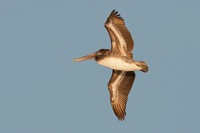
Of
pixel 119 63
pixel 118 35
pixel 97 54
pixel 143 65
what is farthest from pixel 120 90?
pixel 118 35

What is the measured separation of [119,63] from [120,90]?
2.13m

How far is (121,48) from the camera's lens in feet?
74.1

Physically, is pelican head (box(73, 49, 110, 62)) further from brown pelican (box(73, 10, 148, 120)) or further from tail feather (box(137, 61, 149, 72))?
tail feather (box(137, 61, 149, 72))

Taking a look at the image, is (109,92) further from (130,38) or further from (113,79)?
(130,38)

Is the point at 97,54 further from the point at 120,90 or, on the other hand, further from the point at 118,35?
the point at 120,90

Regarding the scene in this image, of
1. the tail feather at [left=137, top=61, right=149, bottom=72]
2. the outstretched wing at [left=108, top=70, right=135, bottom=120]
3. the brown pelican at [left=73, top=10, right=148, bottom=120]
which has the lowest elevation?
the outstretched wing at [left=108, top=70, right=135, bottom=120]

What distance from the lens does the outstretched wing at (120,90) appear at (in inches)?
946

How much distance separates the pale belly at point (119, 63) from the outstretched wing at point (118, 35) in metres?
0.30

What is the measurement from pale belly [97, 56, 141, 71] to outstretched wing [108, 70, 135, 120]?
153 cm

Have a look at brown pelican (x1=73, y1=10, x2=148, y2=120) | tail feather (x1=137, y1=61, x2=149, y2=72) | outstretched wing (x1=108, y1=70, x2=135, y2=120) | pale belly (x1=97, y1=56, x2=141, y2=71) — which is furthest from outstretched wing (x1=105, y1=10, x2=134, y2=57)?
outstretched wing (x1=108, y1=70, x2=135, y2=120)

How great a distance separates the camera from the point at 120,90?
2422cm

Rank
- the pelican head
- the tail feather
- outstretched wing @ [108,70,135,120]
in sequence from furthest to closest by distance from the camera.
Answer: outstretched wing @ [108,70,135,120]
the pelican head
the tail feather

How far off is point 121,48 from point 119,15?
53.4 inches

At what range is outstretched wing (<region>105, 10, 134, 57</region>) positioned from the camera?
22219 millimetres
